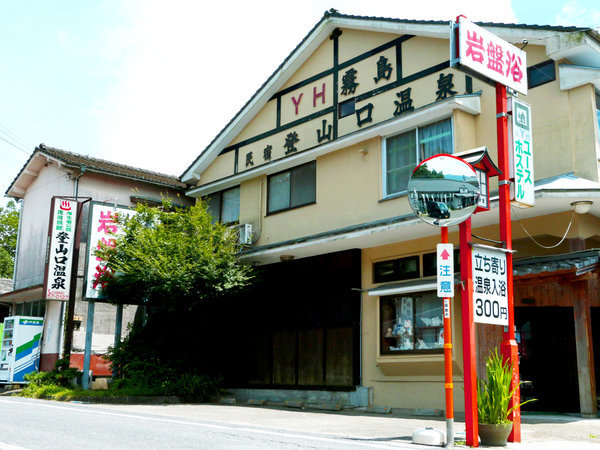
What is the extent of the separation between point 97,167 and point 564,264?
15.9m

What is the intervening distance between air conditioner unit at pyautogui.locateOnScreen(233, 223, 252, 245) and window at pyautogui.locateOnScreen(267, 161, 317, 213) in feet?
2.56

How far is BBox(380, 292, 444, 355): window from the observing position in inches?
538

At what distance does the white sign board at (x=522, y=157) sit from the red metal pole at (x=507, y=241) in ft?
0.84

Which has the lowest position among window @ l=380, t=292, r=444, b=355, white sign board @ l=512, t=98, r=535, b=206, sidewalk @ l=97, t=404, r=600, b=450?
sidewalk @ l=97, t=404, r=600, b=450

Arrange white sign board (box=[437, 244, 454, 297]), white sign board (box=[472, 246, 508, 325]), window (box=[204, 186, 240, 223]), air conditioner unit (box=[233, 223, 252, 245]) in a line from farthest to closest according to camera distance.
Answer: window (box=[204, 186, 240, 223]), air conditioner unit (box=[233, 223, 252, 245]), white sign board (box=[472, 246, 508, 325]), white sign board (box=[437, 244, 454, 297])

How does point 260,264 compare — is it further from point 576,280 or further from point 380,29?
point 576,280

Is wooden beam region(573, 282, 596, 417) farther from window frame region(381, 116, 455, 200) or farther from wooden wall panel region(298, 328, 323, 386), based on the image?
wooden wall panel region(298, 328, 323, 386)

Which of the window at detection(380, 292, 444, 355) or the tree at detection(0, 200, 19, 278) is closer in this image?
the window at detection(380, 292, 444, 355)

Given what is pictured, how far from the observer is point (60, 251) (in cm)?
1859

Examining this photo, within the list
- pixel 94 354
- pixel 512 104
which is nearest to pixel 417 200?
pixel 512 104

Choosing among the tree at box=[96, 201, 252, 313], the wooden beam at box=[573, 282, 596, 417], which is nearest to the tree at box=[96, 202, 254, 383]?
the tree at box=[96, 201, 252, 313]

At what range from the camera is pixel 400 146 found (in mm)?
14945

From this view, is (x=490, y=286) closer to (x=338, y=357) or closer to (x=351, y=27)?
(x=338, y=357)

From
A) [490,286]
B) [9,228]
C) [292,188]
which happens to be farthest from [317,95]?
[9,228]
